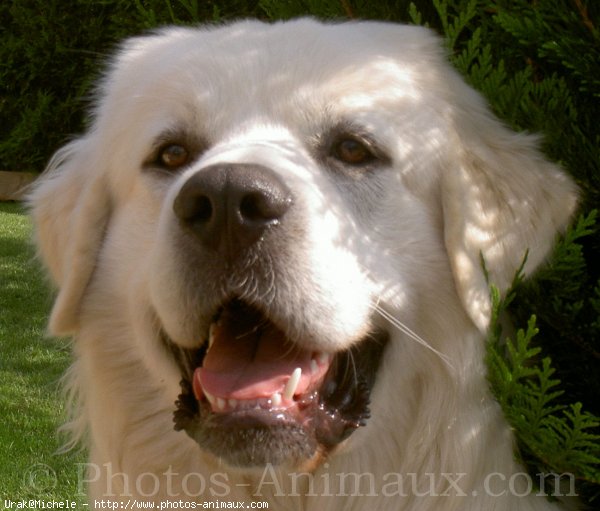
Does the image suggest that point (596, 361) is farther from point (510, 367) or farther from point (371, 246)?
point (371, 246)

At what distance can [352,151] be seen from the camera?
97.9 inches

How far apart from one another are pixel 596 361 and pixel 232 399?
95 centimetres

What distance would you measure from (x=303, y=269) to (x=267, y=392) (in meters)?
0.34

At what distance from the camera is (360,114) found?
2.47 metres

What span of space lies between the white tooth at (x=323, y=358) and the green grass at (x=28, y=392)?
1.53 meters

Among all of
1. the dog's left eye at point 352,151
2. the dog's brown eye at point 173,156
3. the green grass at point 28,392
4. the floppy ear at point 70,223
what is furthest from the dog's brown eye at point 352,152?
the green grass at point 28,392

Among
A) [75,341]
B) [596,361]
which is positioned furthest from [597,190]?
[75,341]

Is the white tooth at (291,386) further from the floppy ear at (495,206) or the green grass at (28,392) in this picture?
the green grass at (28,392)

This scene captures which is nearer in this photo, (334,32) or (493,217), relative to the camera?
(493,217)

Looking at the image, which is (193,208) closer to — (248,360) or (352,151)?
(248,360)

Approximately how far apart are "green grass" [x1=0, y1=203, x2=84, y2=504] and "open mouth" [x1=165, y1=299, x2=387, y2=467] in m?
1.35

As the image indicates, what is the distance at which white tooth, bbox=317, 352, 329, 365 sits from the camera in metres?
2.35

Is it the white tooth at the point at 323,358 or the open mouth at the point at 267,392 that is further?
the white tooth at the point at 323,358

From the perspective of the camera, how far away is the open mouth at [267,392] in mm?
2232
